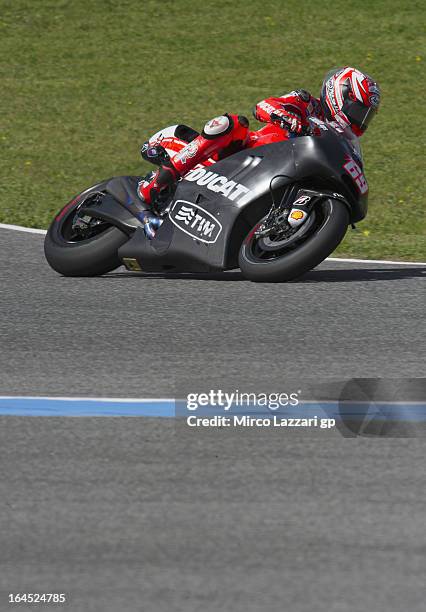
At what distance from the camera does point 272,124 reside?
29.9ft

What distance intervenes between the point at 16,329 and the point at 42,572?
351 cm

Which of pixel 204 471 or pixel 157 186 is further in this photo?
pixel 157 186

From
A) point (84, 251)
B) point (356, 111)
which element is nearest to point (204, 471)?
point (84, 251)

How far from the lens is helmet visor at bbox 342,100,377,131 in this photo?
9086mm

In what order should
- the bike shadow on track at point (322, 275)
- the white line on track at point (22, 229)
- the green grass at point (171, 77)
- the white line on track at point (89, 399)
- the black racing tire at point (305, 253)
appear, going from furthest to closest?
the green grass at point (171, 77)
the white line on track at point (22, 229)
the bike shadow on track at point (322, 275)
the black racing tire at point (305, 253)
the white line on track at point (89, 399)

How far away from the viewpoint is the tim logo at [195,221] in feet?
28.6

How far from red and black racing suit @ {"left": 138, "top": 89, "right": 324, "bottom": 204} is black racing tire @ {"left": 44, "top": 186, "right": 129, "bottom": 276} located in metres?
0.38

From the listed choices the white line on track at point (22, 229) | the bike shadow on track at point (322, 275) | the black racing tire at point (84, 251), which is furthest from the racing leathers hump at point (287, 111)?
the white line on track at point (22, 229)

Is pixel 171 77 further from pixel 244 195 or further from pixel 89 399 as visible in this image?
pixel 89 399

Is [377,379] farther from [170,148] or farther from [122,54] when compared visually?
[122,54]

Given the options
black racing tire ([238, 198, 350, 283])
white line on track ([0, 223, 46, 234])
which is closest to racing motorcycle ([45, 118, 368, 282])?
black racing tire ([238, 198, 350, 283])

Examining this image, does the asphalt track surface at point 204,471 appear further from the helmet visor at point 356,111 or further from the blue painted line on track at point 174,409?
the helmet visor at point 356,111

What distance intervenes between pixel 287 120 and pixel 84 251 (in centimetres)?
164

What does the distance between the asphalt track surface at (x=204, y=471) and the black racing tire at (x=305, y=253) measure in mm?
206
